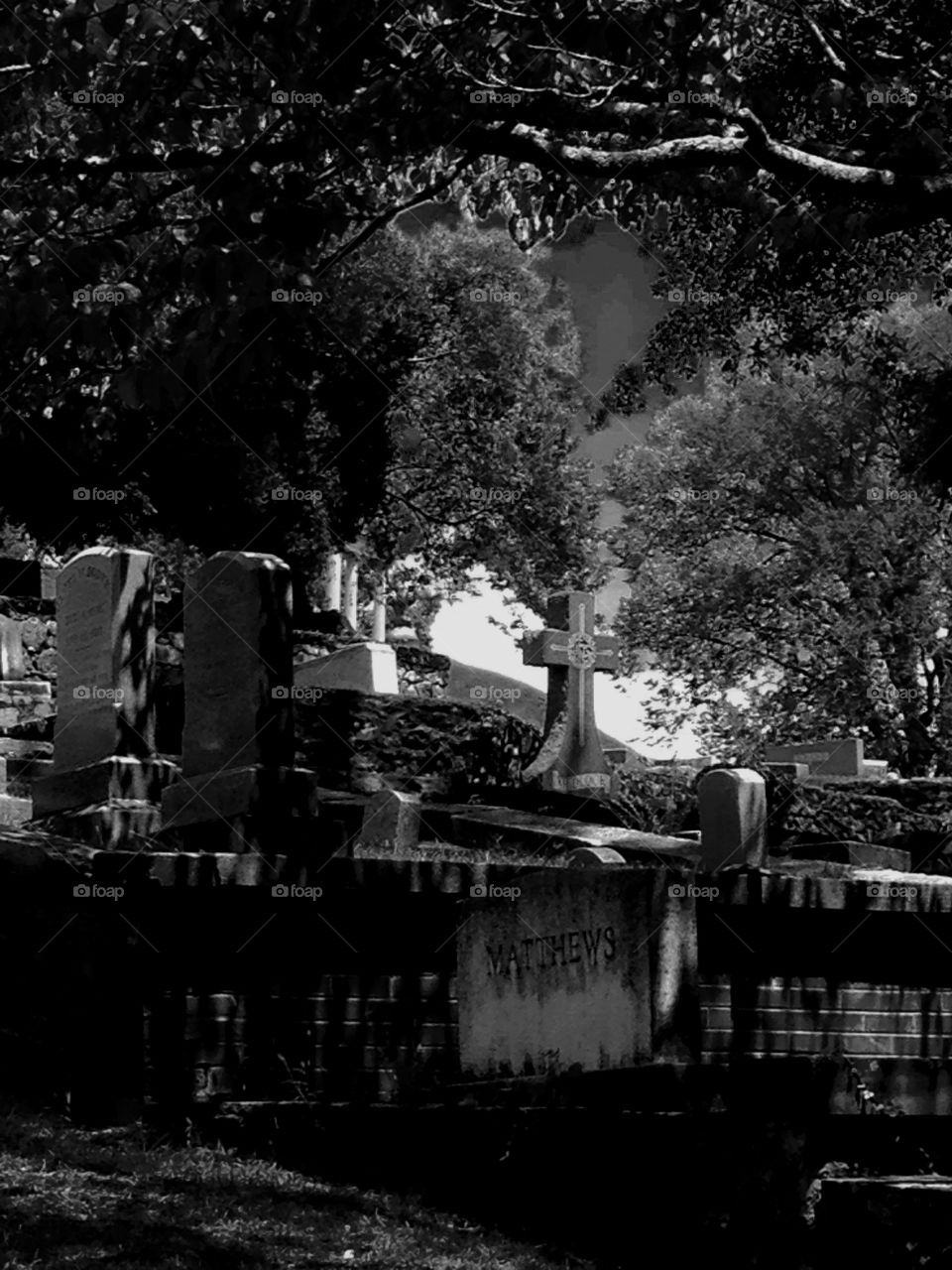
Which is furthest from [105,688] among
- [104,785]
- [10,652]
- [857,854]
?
[10,652]

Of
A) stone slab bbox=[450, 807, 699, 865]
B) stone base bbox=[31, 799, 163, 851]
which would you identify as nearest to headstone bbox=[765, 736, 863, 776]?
stone slab bbox=[450, 807, 699, 865]

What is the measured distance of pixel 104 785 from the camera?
14414 mm

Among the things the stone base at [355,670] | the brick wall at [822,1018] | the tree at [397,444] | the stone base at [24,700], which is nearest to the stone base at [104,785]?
the brick wall at [822,1018]

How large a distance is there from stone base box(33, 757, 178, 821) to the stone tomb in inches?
186

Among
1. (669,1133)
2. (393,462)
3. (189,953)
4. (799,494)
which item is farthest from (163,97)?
(799,494)

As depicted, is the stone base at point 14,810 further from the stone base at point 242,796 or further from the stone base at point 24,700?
the stone base at point 24,700

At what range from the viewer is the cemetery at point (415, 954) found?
7414mm

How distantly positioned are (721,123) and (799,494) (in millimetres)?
27065

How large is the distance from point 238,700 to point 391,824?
2287mm

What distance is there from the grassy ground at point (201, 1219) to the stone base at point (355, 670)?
1632cm

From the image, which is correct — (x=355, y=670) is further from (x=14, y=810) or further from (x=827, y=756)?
(x=14, y=810)

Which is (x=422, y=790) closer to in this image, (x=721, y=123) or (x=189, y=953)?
(x=189, y=953)

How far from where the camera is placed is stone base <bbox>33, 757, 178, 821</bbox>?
14430mm

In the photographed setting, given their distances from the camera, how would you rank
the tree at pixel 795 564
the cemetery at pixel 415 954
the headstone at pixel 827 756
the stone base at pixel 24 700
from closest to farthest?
the cemetery at pixel 415 954 < the stone base at pixel 24 700 < the headstone at pixel 827 756 < the tree at pixel 795 564
